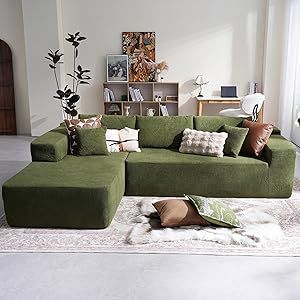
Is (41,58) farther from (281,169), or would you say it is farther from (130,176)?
(281,169)

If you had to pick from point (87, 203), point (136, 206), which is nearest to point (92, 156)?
point (136, 206)

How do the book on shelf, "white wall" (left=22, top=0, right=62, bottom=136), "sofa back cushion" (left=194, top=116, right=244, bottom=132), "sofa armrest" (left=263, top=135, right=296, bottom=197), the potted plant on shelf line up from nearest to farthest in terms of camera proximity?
"sofa armrest" (left=263, top=135, right=296, bottom=197)
"sofa back cushion" (left=194, top=116, right=244, bottom=132)
the potted plant on shelf
"white wall" (left=22, top=0, right=62, bottom=136)
the book on shelf

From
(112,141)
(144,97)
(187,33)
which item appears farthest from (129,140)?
(187,33)

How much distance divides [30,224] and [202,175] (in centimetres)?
172

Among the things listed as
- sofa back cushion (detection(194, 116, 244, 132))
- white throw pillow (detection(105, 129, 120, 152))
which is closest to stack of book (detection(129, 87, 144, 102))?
sofa back cushion (detection(194, 116, 244, 132))

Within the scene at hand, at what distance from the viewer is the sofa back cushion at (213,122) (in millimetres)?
4977

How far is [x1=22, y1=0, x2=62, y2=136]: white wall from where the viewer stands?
24.5 ft

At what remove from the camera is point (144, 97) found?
8.11 m

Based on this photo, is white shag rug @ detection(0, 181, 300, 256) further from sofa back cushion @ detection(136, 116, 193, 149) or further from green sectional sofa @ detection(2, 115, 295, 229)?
sofa back cushion @ detection(136, 116, 193, 149)

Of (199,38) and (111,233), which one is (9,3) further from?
(111,233)

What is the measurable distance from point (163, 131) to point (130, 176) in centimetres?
87

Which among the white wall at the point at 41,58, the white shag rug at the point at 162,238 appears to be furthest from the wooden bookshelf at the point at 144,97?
the white shag rug at the point at 162,238

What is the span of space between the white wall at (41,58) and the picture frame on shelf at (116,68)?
0.96 m

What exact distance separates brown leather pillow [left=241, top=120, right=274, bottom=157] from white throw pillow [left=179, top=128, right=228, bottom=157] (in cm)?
25
